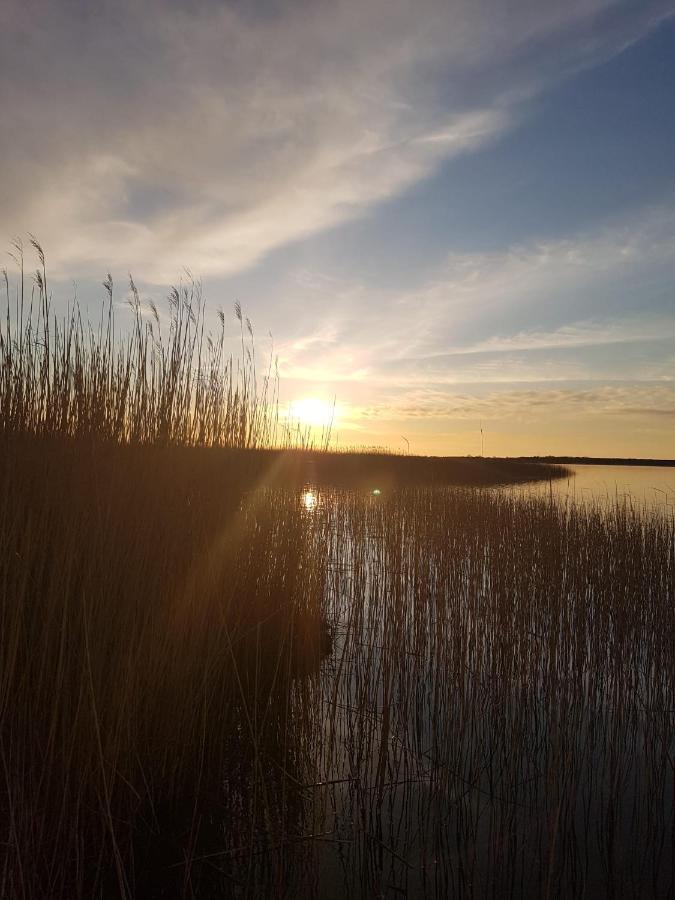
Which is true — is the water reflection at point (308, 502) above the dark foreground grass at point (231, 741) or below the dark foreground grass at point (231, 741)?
above

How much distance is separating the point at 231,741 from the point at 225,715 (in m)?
0.26

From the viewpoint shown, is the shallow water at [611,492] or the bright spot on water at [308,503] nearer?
the bright spot on water at [308,503]

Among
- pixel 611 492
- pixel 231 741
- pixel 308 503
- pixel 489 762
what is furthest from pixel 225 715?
pixel 611 492

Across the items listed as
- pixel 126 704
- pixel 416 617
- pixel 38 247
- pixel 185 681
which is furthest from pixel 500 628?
pixel 38 247

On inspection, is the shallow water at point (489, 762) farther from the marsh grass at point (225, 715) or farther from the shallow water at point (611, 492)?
the shallow water at point (611, 492)

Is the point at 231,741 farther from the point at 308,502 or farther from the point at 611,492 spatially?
the point at 611,492

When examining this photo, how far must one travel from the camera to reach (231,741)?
7.84ft

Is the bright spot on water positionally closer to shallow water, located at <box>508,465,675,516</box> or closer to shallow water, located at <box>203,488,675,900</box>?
shallow water, located at <box>203,488,675,900</box>

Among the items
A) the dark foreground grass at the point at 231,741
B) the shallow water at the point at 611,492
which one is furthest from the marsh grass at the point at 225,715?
the shallow water at the point at 611,492

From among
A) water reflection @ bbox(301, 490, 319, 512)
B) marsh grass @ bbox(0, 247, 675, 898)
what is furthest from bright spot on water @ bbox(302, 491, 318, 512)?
marsh grass @ bbox(0, 247, 675, 898)

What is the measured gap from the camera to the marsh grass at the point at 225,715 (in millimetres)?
1618

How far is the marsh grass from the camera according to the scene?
1618 mm

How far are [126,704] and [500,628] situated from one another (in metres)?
2.28

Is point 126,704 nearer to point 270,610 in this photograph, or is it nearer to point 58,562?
point 58,562
